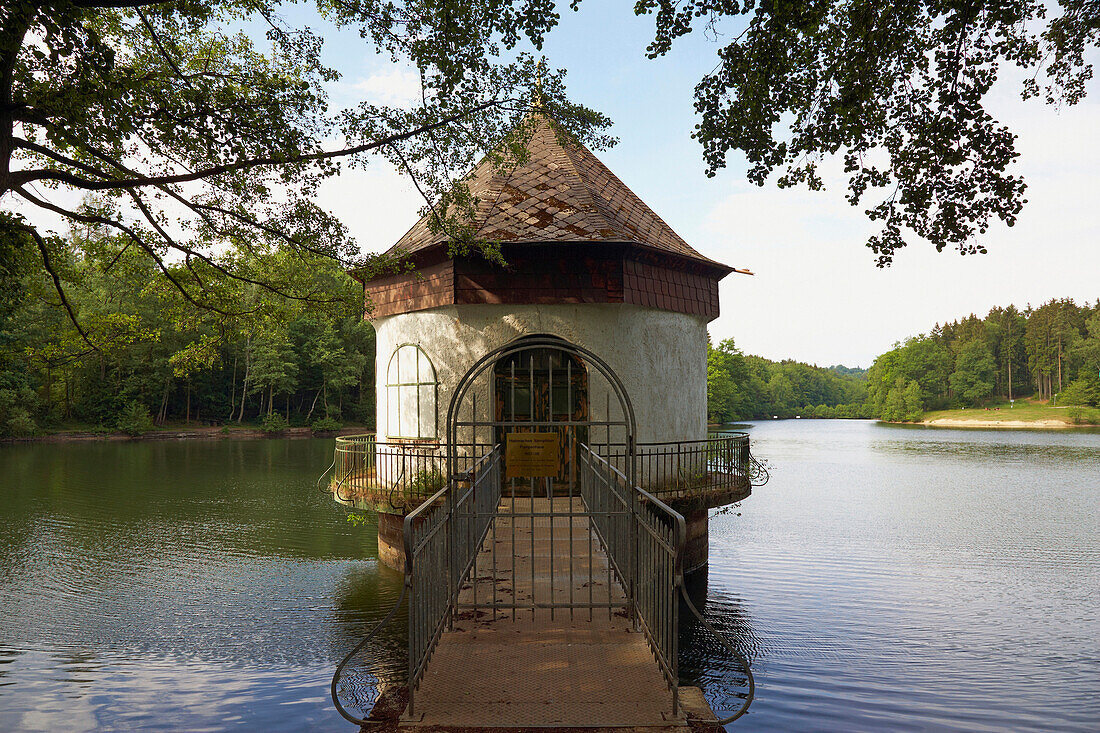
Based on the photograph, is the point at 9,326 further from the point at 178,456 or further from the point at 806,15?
the point at 806,15

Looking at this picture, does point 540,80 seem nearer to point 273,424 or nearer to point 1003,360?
point 273,424

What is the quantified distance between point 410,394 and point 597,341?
4168 millimetres

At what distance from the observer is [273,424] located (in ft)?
193

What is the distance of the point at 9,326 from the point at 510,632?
176ft

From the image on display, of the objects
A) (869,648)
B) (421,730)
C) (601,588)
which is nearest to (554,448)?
(601,588)

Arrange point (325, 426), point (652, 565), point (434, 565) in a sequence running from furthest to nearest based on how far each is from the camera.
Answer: point (325, 426)
point (434, 565)
point (652, 565)

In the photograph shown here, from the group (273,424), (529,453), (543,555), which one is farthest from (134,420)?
(529,453)

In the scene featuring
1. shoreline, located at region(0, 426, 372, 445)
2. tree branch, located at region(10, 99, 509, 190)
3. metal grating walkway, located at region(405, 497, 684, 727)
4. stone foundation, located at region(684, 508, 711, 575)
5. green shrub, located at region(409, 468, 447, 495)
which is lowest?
stone foundation, located at region(684, 508, 711, 575)

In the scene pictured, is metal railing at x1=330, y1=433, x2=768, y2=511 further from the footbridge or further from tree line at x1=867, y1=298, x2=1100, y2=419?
tree line at x1=867, y1=298, x2=1100, y2=419

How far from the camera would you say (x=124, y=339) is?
1307 centimetres

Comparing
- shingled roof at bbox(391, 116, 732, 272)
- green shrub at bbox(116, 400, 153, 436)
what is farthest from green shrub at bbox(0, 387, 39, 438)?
shingled roof at bbox(391, 116, 732, 272)

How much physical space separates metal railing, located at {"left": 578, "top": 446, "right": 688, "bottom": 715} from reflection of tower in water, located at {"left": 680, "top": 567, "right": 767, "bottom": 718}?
7.42ft

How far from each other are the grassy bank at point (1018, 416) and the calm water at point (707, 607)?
205 feet

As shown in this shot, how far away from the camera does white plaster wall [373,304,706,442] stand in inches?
501
